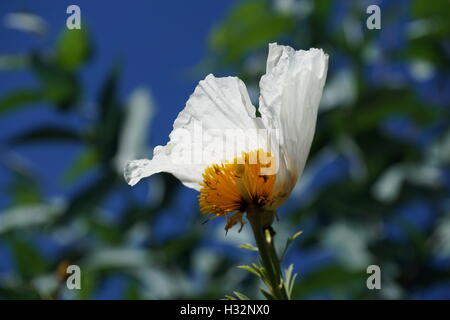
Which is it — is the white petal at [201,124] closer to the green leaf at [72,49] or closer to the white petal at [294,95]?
the white petal at [294,95]

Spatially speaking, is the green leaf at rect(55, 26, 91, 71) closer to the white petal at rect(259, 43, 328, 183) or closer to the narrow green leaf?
the narrow green leaf

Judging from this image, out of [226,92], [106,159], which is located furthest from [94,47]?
[226,92]

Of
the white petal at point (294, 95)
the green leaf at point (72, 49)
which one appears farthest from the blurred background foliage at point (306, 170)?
the white petal at point (294, 95)

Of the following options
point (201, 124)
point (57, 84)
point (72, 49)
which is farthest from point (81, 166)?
point (201, 124)

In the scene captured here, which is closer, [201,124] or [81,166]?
[201,124]

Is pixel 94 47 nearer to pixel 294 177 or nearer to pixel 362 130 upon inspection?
pixel 362 130

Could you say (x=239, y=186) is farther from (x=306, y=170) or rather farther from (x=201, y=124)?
(x=306, y=170)

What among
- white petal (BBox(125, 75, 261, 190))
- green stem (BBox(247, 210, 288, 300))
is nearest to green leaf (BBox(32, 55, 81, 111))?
white petal (BBox(125, 75, 261, 190))

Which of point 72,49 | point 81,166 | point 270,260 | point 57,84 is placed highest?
point 72,49
